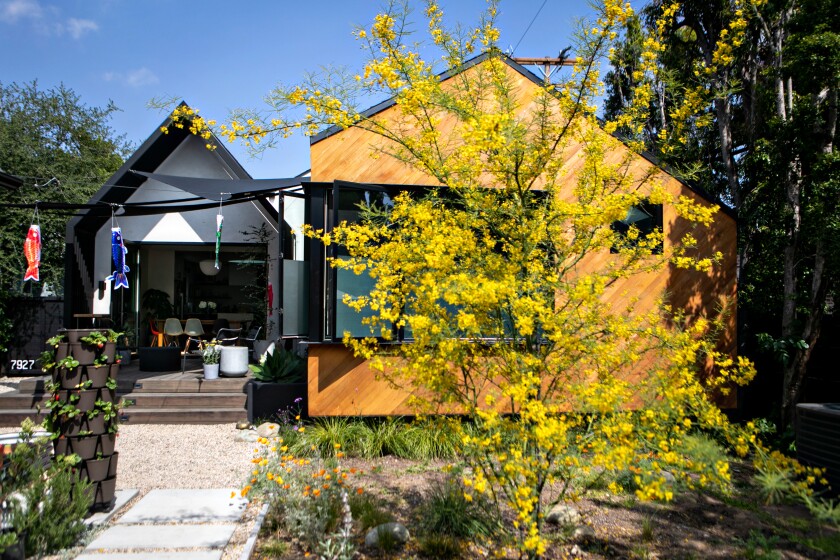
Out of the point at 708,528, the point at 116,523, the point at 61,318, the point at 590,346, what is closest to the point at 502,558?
the point at 590,346

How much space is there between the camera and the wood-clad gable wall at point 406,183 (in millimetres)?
6305

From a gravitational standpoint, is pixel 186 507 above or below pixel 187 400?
below

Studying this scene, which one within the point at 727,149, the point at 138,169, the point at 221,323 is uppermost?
the point at 727,149

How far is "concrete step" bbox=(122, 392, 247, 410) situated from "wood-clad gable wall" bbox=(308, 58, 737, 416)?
1.96 metres

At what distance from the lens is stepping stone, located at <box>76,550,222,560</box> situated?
3508 millimetres

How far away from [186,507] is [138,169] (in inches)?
302

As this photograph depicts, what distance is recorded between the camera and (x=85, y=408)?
4184 millimetres

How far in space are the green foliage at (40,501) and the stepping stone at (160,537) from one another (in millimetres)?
198

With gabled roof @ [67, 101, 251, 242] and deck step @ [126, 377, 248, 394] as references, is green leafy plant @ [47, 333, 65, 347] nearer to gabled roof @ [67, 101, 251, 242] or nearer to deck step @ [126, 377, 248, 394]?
deck step @ [126, 377, 248, 394]

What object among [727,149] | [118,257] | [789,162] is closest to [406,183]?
[789,162]

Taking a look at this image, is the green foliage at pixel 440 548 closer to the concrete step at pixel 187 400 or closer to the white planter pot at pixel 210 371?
the concrete step at pixel 187 400

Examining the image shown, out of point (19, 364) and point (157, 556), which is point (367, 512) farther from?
point (19, 364)

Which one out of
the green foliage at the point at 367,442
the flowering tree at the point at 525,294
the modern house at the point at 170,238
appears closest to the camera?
the flowering tree at the point at 525,294

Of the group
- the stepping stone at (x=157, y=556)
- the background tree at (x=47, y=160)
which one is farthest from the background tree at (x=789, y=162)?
the background tree at (x=47, y=160)
